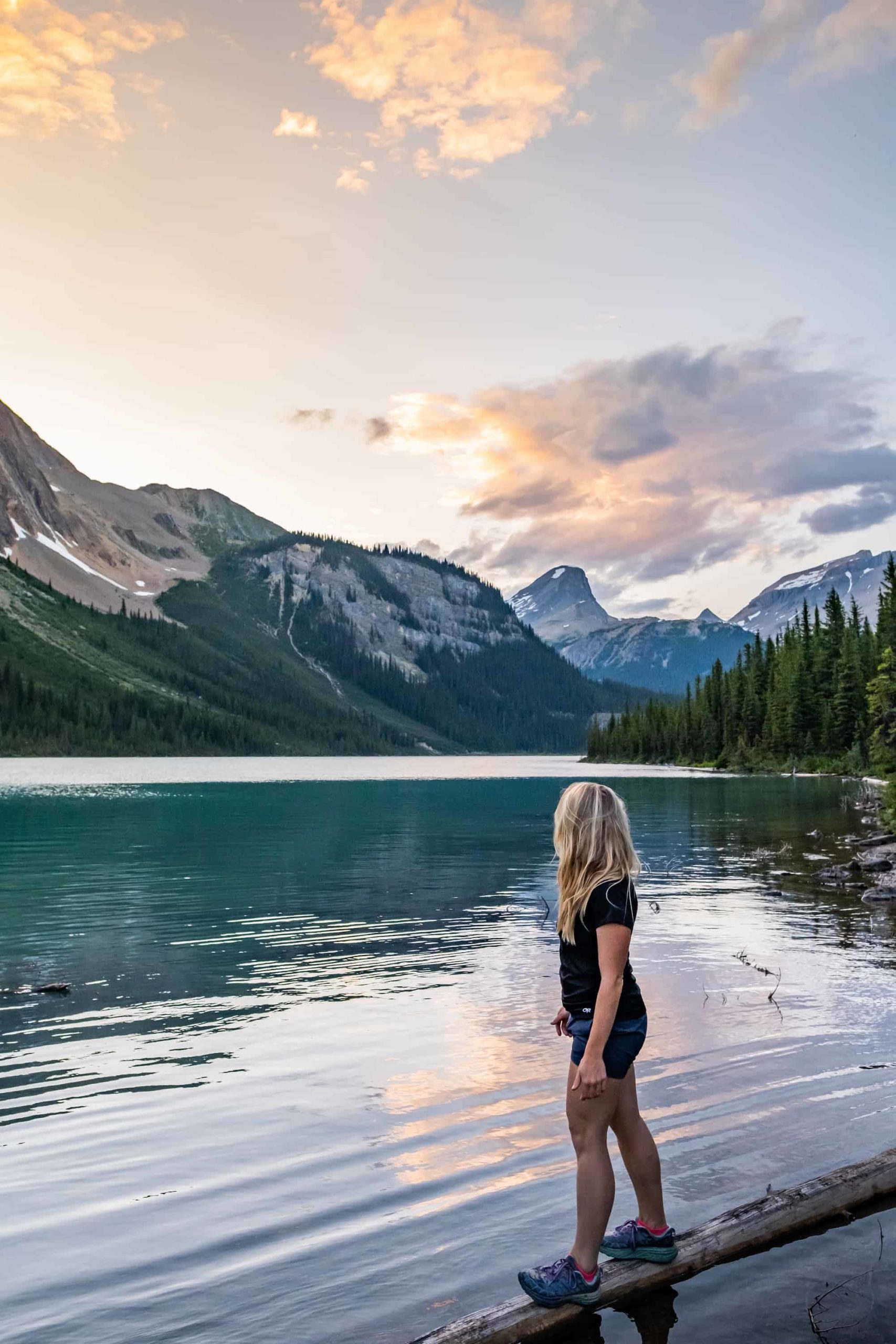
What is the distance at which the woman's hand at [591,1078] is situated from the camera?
7.18 metres

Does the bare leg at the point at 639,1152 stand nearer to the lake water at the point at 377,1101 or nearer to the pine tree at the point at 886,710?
the lake water at the point at 377,1101

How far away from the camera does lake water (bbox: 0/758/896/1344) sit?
26.0 feet

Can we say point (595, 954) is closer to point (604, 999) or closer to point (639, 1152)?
point (604, 999)

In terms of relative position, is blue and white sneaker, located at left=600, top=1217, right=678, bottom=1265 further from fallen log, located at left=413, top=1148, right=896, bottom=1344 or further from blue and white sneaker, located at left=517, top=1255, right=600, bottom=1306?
blue and white sneaker, located at left=517, top=1255, right=600, bottom=1306

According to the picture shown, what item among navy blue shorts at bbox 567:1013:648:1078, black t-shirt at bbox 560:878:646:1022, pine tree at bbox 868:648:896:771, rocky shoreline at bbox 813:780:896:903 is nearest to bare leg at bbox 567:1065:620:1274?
navy blue shorts at bbox 567:1013:648:1078

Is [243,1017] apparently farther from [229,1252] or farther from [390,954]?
[229,1252]

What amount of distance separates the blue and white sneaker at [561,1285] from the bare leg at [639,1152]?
699 millimetres

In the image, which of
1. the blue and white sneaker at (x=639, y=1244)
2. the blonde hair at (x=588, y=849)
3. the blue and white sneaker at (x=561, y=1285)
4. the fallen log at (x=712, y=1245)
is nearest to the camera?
the fallen log at (x=712, y=1245)

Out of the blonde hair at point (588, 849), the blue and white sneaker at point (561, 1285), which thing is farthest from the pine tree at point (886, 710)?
the blue and white sneaker at point (561, 1285)

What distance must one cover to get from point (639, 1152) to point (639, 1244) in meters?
0.67

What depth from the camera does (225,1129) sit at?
12.5 metres

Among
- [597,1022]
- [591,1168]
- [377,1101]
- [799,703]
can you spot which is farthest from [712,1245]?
[799,703]

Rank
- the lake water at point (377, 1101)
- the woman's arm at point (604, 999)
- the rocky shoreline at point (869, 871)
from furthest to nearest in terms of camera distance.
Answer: the rocky shoreline at point (869, 871) < the lake water at point (377, 1101) < the woman's arm at point (604, 999)

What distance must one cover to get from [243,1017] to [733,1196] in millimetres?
11187
